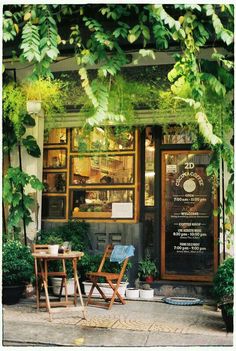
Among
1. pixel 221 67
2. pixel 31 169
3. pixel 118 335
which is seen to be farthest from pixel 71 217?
pixel 221 67

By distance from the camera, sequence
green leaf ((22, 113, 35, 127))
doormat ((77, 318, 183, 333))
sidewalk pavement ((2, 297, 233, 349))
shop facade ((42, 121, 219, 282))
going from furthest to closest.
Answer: shop facade ((42, 121, 219, 282)) < green leaf ((22, 113, 35, 127)) < doormat ((77, 318, 183, 333)) < sidewalk pavement ((2, 297, 233, 349))

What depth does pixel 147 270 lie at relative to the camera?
8.36 m

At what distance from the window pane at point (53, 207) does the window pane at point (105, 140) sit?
1.01 metres

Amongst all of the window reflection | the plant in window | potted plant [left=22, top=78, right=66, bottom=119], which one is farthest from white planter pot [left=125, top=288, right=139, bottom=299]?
potted plant [left=22, top=78, right=66, bottom=119]

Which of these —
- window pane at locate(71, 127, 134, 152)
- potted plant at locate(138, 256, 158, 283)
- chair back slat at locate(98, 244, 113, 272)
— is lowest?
potted plant at locate(138, 256, 158, 283)

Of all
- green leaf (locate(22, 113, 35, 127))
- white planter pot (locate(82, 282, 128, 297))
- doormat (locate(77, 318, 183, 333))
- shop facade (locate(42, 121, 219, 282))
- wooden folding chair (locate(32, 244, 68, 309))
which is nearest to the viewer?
doormat (locate(77, 318, 183, 333))

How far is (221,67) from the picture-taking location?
6.04 m

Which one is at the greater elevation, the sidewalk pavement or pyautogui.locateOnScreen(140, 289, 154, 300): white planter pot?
pyautogui.locateOnScreen(140, 289, 154, 300): white planter pot

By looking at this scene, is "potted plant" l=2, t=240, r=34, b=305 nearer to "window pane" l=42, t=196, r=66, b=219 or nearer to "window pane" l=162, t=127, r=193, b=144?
"window pane" l=42, t=196, r=66, b=219

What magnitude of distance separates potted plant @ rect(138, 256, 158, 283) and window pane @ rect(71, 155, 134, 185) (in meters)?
1.43

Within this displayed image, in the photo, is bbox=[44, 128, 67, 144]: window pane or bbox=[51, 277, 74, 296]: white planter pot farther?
bbox=[44, 128, 67, 144]: window pane

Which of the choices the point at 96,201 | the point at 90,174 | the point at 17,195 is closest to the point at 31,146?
the point at 17,195

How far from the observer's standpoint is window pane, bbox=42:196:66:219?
8992mm

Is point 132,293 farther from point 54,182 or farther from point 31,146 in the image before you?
point 31,146
